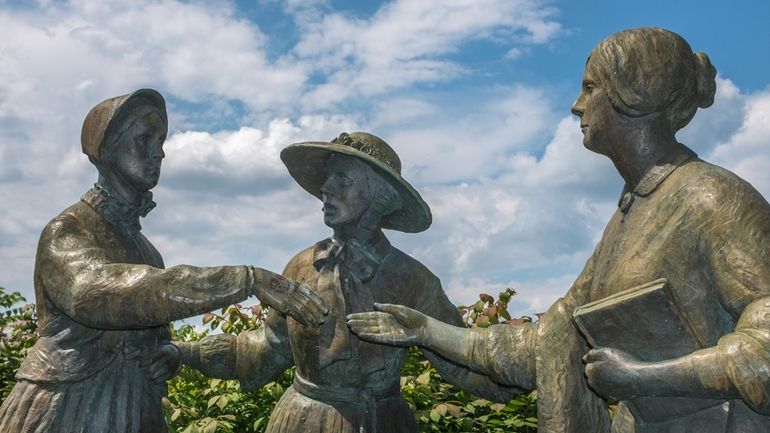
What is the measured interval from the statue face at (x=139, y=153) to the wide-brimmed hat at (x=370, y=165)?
2.01 ft

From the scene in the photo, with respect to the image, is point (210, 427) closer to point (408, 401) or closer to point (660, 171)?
point (408, 401)

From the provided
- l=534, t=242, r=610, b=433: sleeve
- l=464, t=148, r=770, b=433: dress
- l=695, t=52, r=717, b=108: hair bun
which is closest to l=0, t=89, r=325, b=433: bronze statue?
l=534, t=242, r=610, b=433: sleeve

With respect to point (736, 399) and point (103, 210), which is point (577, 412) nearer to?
point (736, 399)

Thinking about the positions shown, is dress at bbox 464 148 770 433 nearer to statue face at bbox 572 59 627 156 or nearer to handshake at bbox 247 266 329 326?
statue face at bbox 572 59 627 156

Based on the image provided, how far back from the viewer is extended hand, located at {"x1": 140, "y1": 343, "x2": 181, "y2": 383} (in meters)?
4.32

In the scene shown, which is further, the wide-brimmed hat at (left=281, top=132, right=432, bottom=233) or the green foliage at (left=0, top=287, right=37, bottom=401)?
the green foliage at (left=0, top=287, right=37, bottom=401)

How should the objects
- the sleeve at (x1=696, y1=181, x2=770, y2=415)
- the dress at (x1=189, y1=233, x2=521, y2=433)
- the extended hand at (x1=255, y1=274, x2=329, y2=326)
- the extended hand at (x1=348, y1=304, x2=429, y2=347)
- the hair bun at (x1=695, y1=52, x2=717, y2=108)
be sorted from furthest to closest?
1. the dress at (x1=189, y1=233, x2=521, y2=433)
2. the extended hand at (x1=348, y1=304, x2=429, y2=347)
3. the extended hand at (x1=255, y1=274, x2=329, y2=326)
4. the hair bun at (x1=695, y1=52, x2=717, y2=108)
5. the sleeve at (x1=696, y1=181, x2=770, y2=415)

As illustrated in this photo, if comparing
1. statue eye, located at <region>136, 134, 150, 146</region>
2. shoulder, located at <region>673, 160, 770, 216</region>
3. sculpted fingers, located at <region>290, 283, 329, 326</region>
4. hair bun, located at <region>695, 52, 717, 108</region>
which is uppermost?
statue eye, located at <region>136, 134, 150, 146</region>

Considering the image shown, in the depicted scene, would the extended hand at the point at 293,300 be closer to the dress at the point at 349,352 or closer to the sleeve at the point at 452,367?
the dress at the point at 349,352

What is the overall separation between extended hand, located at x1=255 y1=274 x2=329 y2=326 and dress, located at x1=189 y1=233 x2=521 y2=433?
270 millimetres

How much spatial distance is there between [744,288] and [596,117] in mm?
853

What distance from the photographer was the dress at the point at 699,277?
2973mm

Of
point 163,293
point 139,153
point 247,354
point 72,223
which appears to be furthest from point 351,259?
point 72,223

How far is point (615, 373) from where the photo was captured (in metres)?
3.21
